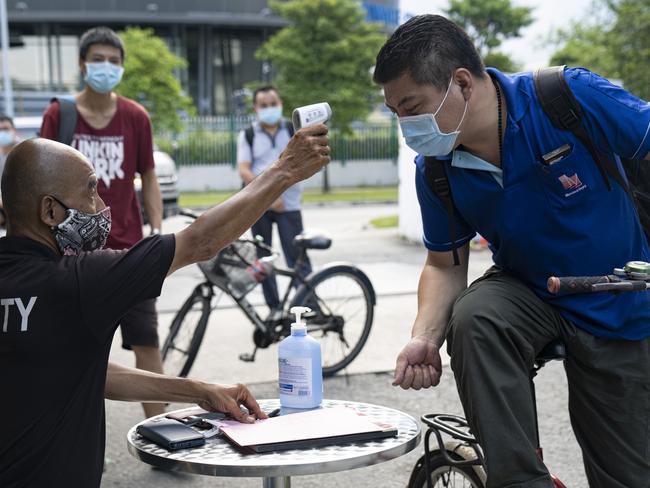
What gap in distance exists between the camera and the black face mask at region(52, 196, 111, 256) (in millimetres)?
2457

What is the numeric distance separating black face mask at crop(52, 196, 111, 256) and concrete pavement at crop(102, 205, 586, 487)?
2375 millimetres

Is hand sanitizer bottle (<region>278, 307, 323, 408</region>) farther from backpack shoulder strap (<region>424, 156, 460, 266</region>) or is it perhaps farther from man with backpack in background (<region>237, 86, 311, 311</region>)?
man with backpack in background (<region>237, 86, 311, 311</region>)

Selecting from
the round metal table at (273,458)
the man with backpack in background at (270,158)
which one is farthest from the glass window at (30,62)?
the round metal table at (273,458)

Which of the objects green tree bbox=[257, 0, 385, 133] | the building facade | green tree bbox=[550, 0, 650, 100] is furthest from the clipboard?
the building facade

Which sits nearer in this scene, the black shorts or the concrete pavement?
the concrete pavement

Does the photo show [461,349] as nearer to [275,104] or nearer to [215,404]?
[215,404]

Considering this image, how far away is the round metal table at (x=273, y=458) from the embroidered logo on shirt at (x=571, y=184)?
33.4 inches

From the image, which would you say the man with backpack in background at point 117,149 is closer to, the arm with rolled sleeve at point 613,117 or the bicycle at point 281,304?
the bicycle at point 281,304

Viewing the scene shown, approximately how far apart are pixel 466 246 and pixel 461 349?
0.67 meters

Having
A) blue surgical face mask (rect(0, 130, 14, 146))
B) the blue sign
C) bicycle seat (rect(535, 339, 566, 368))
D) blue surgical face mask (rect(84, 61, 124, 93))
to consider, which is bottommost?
bicycle seat (rect(535, 339, 566, 368))

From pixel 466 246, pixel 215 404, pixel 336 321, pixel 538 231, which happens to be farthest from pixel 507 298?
pixel 336 321

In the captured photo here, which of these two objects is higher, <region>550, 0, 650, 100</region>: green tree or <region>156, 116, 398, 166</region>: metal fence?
<region>550, 0, 650, 100</region>: green tree

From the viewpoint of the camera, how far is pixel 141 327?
491 cm

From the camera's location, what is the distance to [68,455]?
2.33 meters
